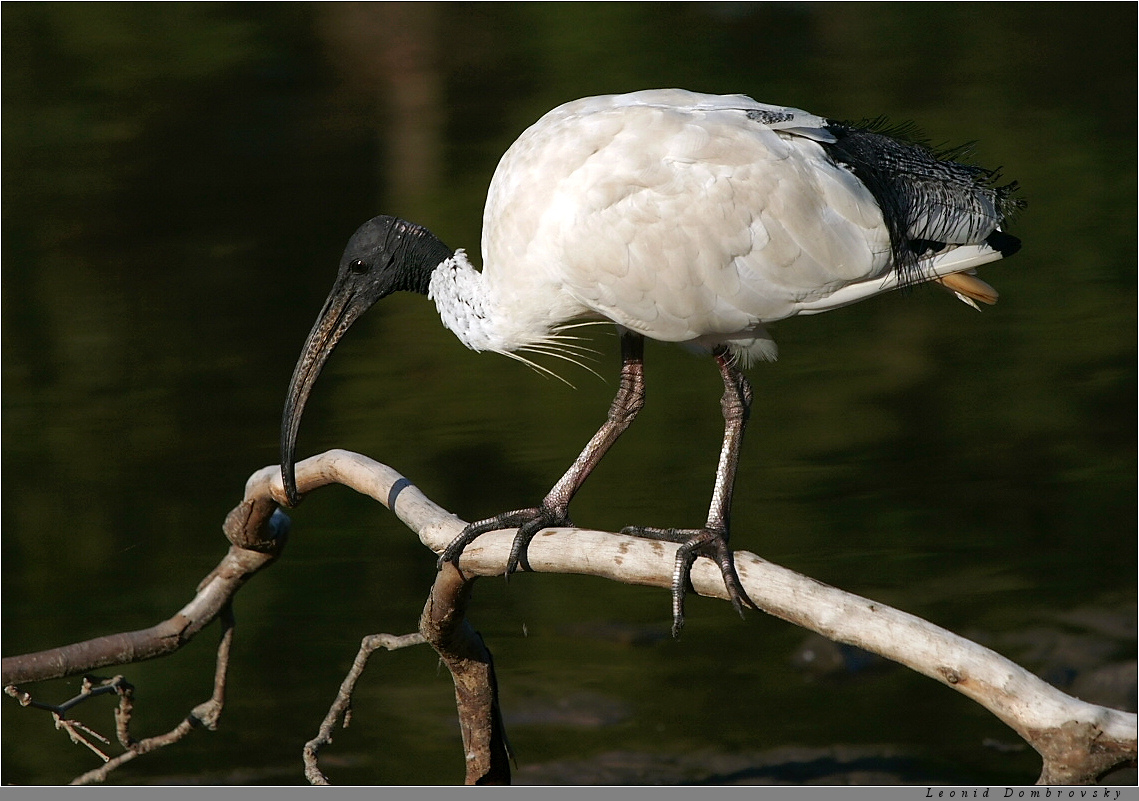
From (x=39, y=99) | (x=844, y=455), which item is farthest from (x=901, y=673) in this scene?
(x=39, y=99)

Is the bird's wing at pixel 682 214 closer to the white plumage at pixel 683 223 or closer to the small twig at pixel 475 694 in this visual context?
the white plumage at pixel 683 223

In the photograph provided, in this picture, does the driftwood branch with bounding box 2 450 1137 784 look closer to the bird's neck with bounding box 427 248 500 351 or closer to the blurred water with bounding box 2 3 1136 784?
the bird's neck with bounding box 427 248 500 351

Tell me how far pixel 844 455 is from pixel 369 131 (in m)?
4.10

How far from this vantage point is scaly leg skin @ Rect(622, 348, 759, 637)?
9.73ft

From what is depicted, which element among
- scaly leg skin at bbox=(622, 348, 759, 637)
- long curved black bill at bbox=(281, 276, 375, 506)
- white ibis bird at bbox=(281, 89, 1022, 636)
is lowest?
scaly leg skin at bbox=(622, 348, 759, 637)

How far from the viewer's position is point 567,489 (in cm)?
350

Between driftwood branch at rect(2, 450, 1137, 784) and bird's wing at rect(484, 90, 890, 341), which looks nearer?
driftwood branch at rect(2, 450, 1137, 784)

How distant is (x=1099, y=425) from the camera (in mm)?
7695

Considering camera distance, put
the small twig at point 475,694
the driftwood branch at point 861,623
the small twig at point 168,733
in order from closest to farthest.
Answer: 1. the driftwood branch at point 861,623
2. the small twig at point 475,694
3. the small twig at point 168,733

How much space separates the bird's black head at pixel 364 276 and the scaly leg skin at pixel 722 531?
0.82 metres

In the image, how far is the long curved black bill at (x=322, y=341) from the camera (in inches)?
143

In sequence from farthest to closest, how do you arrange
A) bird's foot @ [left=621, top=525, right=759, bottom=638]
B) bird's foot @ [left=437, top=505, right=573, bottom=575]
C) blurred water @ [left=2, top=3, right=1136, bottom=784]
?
blurred water @ [left=2, top=3, right=1136, bottom=784] < bird's foot @ [left=437, top=505, right=573, bottom=575] < bird's foot @ [left=621, top=525, right=759, bottom=638]

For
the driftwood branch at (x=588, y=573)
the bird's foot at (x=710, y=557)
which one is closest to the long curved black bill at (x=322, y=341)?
the driftwood branch at (x=588, y=573)

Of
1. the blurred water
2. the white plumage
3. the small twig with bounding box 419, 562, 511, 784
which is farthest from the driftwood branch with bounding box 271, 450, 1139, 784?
the blurred water
